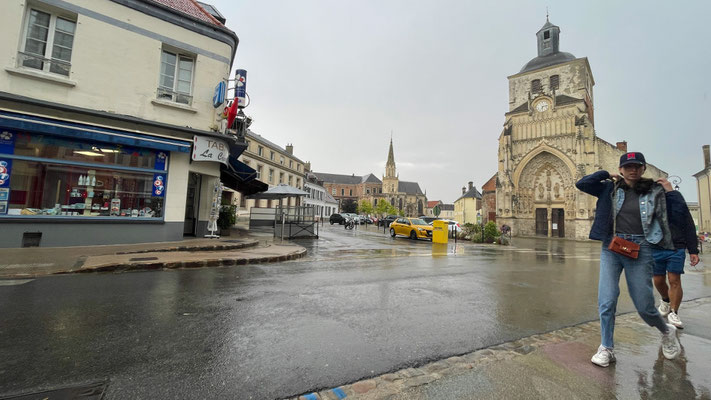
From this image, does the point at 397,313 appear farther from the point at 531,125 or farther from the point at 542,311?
the point at 531,125

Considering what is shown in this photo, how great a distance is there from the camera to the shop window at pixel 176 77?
34.8ft

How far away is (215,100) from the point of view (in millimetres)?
10992

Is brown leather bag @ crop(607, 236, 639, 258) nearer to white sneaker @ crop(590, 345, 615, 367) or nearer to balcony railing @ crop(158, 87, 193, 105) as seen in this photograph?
white sneaker @ crop(590, 345, 615, 367)

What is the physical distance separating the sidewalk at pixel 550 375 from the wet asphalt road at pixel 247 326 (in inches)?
7.8

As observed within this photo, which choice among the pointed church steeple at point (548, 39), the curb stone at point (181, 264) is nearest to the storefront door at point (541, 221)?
the pointed church steeple at point (548, 39)

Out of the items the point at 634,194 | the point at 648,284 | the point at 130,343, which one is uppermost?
the point at 634,194

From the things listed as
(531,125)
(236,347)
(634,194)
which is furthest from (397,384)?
(531,125)

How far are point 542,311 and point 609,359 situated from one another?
1.84 m

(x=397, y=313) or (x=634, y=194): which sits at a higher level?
(x=634, y=194)

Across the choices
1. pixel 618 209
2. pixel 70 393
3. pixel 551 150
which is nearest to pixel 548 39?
pixel 551 150

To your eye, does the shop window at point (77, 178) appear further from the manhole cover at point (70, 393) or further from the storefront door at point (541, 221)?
the storefront door at point (541, 221)

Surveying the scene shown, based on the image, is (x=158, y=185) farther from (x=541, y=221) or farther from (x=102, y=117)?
(x=541, y=221)

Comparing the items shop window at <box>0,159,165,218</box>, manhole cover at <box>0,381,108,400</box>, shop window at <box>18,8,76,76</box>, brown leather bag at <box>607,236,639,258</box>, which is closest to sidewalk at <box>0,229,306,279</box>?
shop window at <box>0,159,165,218</box>

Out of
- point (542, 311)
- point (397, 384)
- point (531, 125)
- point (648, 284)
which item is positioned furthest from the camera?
point (531, 125)
